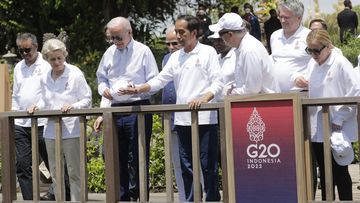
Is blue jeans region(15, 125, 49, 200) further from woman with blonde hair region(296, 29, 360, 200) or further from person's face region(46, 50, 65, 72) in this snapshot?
woman with blonde hair region(296, 29, 360, 200)

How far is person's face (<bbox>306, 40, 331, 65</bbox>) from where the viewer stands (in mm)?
8266

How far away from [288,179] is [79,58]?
1524 cm

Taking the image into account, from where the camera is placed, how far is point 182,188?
9.40 m

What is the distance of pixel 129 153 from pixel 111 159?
577 millimetres

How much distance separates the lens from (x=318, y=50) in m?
8.27

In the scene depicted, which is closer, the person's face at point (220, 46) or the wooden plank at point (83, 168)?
the wooden plank at point (83, 168)

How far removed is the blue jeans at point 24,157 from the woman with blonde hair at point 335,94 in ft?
9.78

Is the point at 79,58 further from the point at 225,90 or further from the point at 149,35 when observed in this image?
the point at 225,90

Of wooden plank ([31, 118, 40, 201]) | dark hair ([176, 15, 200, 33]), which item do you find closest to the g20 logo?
dark hair ([176, 15, 200, 33])

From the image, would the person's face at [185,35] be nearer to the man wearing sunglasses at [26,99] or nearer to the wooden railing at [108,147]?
the wooden railing at [108,147]

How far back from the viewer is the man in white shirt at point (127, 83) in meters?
9.34

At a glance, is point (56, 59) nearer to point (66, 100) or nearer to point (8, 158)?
point (66, 100)

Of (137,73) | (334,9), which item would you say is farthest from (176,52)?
(334,9)

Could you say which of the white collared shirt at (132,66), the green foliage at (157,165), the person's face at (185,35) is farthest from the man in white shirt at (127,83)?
the green foliage at (157,165)
